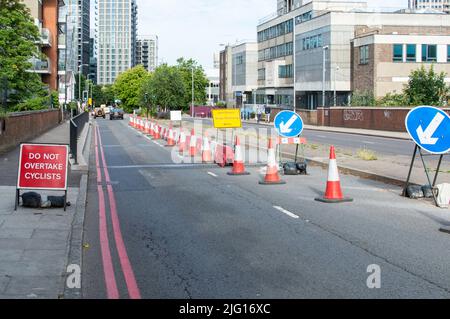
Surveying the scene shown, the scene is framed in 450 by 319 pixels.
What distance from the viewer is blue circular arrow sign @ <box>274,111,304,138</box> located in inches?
661

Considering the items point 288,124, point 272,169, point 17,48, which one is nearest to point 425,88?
point 17,48

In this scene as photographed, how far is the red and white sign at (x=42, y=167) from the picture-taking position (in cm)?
1071

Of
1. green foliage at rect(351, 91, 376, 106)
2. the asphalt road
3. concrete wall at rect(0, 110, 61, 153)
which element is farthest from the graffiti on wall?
the asphalt road

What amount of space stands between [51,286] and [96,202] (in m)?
6.13

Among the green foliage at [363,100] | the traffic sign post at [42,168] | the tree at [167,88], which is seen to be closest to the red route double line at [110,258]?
the traffic sign post at [42,168]

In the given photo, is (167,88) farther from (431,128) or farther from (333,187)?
(431,128)

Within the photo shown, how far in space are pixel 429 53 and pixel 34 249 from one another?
64.7 meters

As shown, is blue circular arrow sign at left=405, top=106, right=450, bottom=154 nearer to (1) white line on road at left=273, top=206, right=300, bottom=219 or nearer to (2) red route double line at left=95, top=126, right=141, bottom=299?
(1) white line on road at left=273, top=206, right=300, bottom=219

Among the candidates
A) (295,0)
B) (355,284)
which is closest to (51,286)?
(355,284)

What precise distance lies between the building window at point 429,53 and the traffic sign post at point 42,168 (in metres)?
61.5

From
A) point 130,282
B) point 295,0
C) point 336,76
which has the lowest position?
point 130,282

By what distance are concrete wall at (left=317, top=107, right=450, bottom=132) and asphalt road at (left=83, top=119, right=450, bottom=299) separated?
2974 cm

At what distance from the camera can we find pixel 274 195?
1289cm

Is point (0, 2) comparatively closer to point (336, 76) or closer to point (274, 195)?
point (274, 195)
